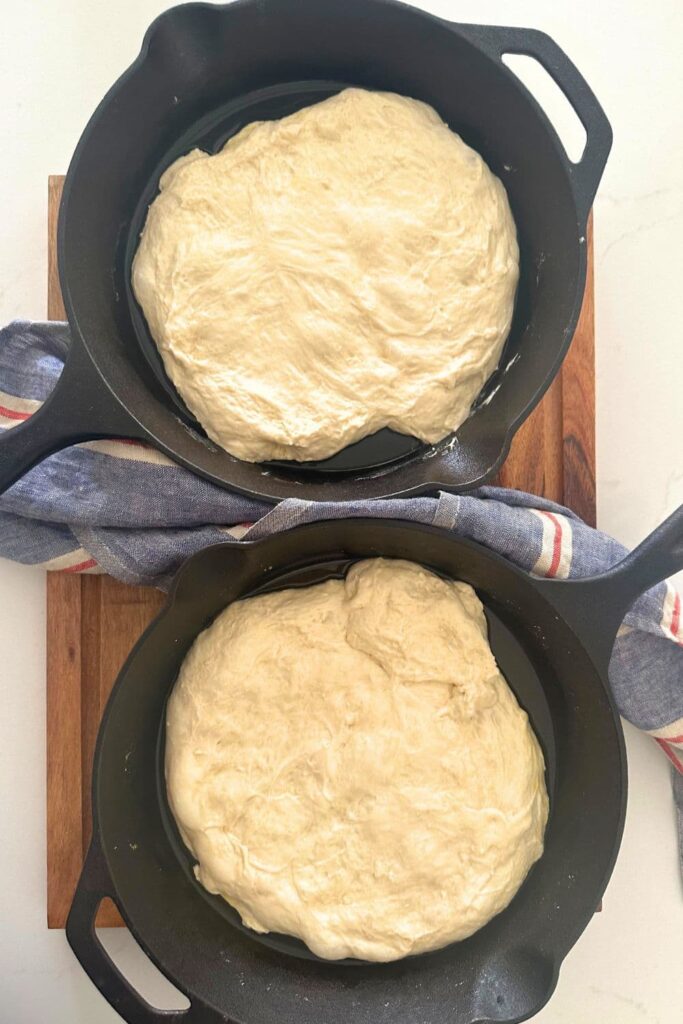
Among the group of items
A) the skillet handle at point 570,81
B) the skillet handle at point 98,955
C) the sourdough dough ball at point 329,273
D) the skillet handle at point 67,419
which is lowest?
the skillet handle at point 98,955

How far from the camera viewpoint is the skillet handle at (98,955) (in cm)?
82

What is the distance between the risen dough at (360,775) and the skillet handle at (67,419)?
26 cm

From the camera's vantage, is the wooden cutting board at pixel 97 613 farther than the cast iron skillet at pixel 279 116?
Yes

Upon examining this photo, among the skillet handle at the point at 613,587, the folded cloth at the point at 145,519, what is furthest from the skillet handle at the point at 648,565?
the folded cloth at the point at 145,519

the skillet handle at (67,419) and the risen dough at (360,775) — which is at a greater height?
the skillet handle at (67,419)

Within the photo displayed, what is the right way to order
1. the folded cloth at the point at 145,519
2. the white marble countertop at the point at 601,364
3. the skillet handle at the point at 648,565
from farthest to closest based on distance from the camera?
1. the white marble countertop at the point at 601,364
2. the folded cloth at the point at 145,519
3. the skillet handle at the point at 648,565

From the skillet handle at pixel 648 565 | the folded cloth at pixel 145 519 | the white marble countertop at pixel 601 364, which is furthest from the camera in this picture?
the white marble countertop at pixel 601 364

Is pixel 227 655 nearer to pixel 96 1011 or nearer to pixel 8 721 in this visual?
pixel 8 721

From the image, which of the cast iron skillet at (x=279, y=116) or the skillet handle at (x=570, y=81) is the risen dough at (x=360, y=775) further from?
the skillet handle at (x=570, y=81)

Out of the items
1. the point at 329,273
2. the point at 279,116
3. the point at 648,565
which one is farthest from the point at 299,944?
the point at 279,116

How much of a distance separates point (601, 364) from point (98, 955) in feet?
2.80

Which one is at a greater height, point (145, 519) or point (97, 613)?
point (145, 519)

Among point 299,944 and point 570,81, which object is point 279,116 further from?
point 299,944

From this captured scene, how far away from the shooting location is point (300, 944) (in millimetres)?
958
